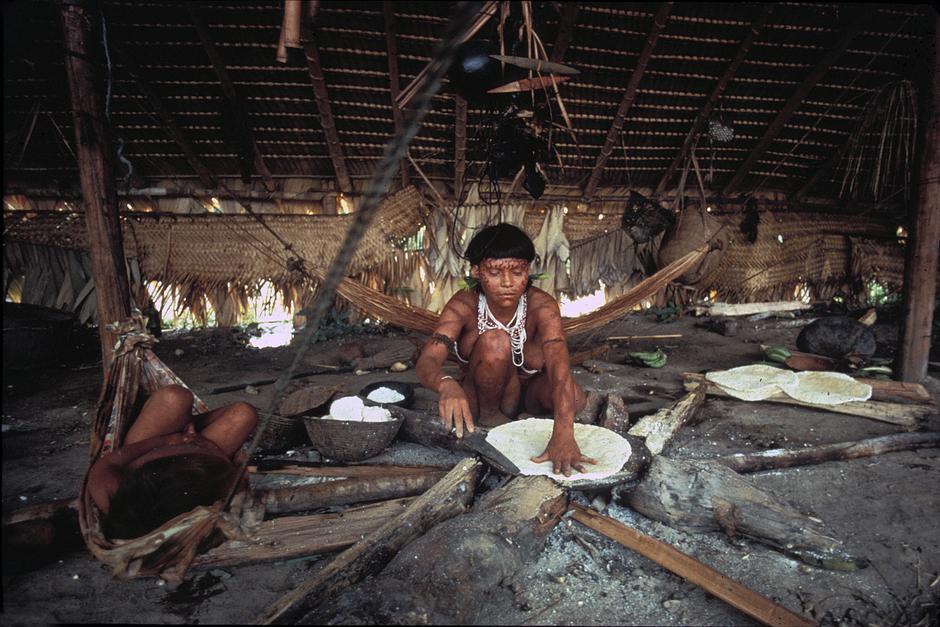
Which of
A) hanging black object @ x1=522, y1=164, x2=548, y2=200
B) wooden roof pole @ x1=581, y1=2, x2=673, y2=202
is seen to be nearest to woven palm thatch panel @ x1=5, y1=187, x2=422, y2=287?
wooden roof pole @ x1=581, y1=2, x2=673, y2=202

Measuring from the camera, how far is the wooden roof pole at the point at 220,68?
3.65 m

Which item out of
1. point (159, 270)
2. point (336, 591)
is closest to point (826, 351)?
point (336, 591)

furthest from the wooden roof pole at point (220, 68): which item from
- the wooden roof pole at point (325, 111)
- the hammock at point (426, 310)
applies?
the hammock at point (426, 310)

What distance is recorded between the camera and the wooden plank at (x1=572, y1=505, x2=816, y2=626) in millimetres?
1365

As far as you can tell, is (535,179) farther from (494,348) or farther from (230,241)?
(230,241)

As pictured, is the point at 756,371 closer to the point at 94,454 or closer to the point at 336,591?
the point at 336,591

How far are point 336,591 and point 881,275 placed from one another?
6.66 m

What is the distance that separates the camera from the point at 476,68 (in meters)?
2.06

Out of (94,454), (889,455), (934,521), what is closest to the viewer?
(94,454)

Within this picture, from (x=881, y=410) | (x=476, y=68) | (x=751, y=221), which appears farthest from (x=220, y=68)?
(x=751, y=221)

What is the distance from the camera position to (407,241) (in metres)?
5.43

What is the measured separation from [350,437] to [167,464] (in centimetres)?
69

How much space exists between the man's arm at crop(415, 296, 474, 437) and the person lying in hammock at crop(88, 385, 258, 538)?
722mm

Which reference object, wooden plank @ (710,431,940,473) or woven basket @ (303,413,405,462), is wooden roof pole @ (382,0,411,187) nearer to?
woven basket @ (303,413,405,462)
